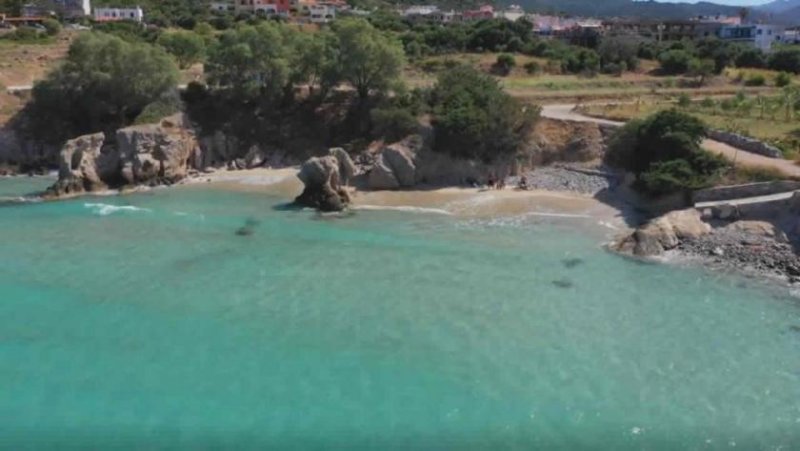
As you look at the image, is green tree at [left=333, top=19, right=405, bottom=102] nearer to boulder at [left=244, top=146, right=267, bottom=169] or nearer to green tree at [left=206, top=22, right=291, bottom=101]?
green tree at [left=206, top=22, right=291, bottom=101]

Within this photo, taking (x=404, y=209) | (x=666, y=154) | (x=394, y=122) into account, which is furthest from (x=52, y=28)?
(x=666, y=154)

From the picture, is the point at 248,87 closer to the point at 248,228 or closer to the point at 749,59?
the point at 248,228

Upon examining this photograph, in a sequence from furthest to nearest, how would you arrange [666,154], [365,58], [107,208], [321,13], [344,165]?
[321,13] < [365,58] < [344,165] < [107,208] < [666,154]

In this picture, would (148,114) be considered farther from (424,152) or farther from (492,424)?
(492,424)

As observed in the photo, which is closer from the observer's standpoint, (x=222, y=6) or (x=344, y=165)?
(x=344, y=165)

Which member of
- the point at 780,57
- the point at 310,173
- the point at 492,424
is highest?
the point at 780,57

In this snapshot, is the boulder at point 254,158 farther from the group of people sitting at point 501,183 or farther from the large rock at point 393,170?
the group of people sitting at point 501,183

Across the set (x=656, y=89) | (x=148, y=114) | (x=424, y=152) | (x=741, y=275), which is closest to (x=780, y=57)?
(x=656, y=89)

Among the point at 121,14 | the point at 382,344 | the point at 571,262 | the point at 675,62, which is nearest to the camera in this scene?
the point at 382,344
